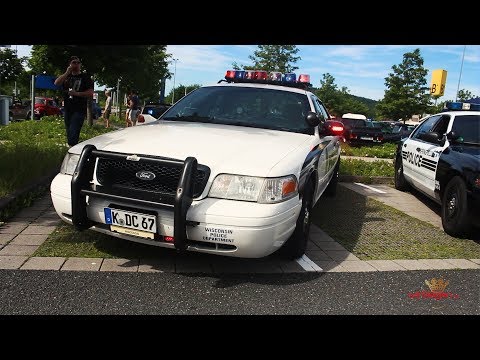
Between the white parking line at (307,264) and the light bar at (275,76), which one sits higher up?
the light bar at (275,76)

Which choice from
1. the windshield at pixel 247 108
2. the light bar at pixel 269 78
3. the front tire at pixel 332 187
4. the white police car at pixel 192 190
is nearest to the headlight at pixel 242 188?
the white police car at pixel 192 190

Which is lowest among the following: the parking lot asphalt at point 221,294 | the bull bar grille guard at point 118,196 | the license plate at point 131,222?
the parking lot asphalt at point 221,294

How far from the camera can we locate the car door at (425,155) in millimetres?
6195

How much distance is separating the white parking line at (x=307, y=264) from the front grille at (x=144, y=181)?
1310 millimetres

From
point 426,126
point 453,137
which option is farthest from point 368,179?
point 453,137

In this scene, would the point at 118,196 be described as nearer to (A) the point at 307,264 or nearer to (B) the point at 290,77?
(A) the point at 307,264

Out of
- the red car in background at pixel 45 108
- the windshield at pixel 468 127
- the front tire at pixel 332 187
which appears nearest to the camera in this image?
the windshield at pixel 468 127

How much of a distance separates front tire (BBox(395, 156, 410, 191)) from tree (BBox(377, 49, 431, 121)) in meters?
41.9

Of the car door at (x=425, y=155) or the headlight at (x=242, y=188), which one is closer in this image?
the headlight at (x=242, y=188)

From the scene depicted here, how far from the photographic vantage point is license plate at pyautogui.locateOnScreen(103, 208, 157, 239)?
323cm

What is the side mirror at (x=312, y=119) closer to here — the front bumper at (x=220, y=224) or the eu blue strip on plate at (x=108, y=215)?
the front bumper at (x=220, y=224)

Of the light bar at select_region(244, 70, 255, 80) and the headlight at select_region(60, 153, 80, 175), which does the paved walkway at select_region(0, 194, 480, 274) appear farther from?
the light bar at select_region(244, 70, 255, 80)

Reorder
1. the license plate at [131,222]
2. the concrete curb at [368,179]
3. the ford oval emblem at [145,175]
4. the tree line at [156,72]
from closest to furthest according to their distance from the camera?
1. the license plate at [131,222]
2. the ford oval emblem at [145,175]
3. the concrete curb at [368,179]
4. the tree line at [156,72]

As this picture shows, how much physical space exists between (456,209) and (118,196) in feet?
13.0
